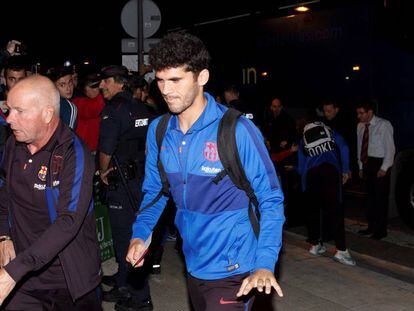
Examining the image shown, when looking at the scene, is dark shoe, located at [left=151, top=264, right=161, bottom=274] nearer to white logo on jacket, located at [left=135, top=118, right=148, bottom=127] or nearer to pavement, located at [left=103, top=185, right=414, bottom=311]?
pavement, located at [left=103, top=185, right=414, bottom=311]

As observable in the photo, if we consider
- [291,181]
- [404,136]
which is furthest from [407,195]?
[291,181]

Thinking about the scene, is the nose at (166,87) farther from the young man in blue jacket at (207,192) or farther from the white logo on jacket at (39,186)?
the white logo on jacket at (39,186)

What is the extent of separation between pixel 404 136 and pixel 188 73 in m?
6.70

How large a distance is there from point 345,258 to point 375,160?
1774 millimetres

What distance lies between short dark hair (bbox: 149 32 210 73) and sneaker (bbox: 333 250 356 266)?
4.46 m

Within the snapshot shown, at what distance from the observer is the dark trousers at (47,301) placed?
11.0 ft

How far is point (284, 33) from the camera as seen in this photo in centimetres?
1049

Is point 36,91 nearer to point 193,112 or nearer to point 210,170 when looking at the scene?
point 193,112

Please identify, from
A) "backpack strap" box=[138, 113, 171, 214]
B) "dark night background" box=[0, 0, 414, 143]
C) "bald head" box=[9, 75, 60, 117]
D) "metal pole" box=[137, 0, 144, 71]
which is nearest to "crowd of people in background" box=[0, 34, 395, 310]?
"bald head" box=[9, 75, 60, 117]

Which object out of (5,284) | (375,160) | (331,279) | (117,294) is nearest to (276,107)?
(375,160)

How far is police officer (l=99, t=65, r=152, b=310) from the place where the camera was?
17.7ft

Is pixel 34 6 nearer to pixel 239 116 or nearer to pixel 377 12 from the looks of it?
pixel 377 12

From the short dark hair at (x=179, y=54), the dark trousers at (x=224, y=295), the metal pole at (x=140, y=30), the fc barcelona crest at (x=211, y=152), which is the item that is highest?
the metal pole at (x=140, y=30)

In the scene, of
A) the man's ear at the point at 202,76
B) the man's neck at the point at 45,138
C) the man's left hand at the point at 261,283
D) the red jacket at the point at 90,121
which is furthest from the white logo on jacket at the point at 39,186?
the red jacket at the point at 90,121
